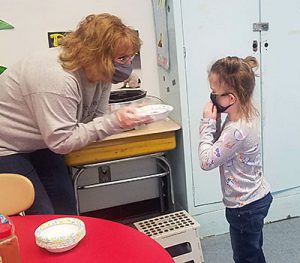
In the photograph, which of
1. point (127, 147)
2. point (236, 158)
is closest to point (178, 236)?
point (127, 147)

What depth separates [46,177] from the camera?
74.7 inches

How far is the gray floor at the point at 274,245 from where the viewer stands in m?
2.17

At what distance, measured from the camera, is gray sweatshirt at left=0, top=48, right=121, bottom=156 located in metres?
1.55

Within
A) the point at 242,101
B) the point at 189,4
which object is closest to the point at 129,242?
the point at 242,101

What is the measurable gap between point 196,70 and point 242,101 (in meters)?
0.76

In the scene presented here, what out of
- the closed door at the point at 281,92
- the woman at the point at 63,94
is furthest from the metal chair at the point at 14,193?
the closed door at the point at 281,92

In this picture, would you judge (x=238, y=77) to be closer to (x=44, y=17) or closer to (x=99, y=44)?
(x=99, y=44)

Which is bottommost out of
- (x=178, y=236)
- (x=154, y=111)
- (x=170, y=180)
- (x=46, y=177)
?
(x=178, y=236)

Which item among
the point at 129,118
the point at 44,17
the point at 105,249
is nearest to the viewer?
the point at 105,249

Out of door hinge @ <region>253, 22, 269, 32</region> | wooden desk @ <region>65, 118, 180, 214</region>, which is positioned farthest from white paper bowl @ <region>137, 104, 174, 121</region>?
door hinge @ <region>253, 22, 269, 32</region>

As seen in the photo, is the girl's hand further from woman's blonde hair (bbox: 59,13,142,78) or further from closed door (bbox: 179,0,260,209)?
closed door (bbox: 179,0,260,209)

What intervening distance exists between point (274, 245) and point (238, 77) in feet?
3.99

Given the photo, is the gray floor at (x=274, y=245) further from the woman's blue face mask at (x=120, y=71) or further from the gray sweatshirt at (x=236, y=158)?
the woman's blue face mask at (x=120, y=71)

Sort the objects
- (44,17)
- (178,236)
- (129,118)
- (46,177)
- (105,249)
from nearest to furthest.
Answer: (105,249) → (129,118) → (46,177) → (178,236) → (44,17)
